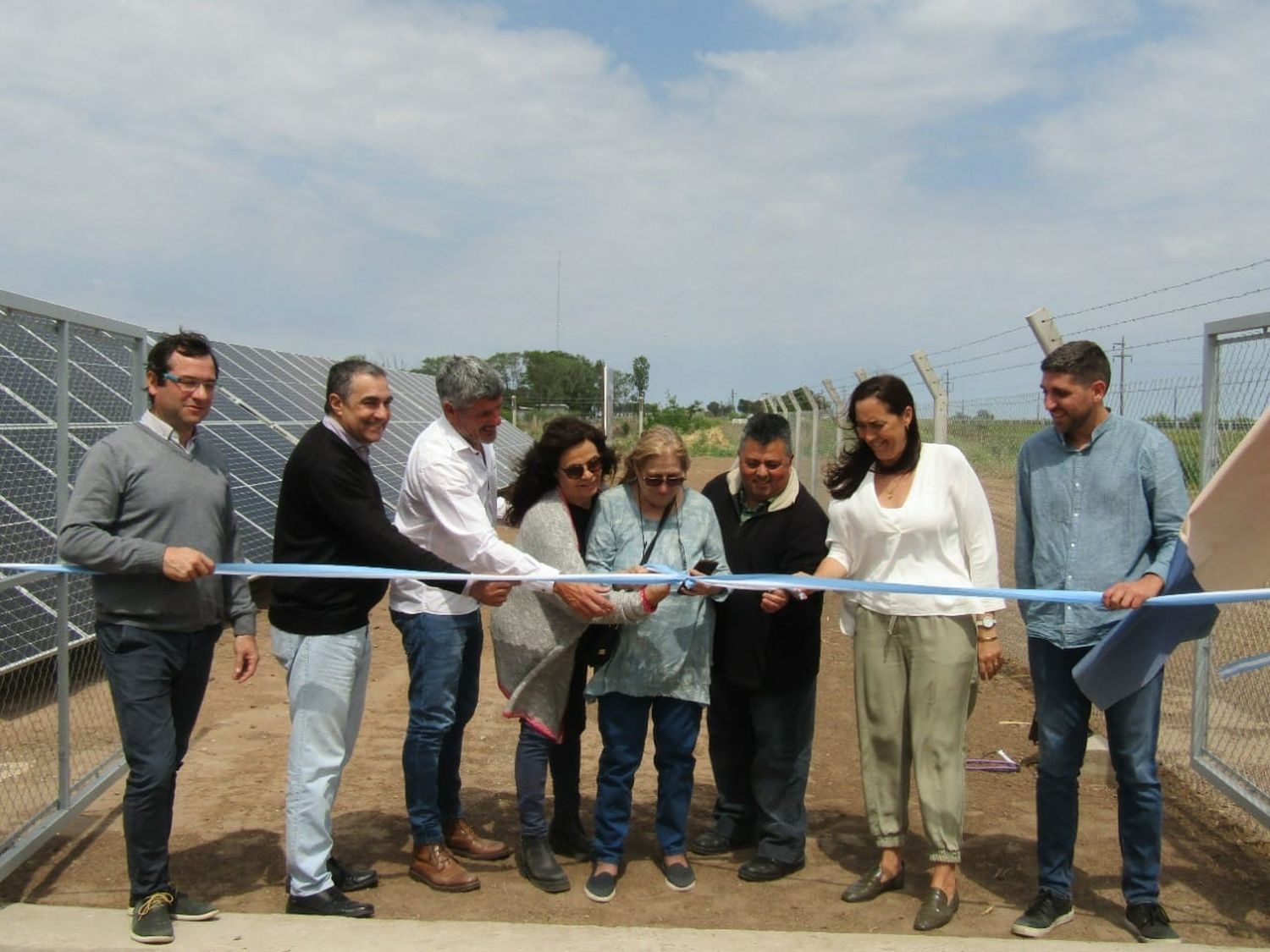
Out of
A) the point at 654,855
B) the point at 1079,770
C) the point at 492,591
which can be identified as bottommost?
the point at 654,855

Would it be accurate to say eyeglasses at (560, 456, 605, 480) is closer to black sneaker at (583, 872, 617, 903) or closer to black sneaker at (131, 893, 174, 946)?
black sneaker at (583, 872, 617, 903)

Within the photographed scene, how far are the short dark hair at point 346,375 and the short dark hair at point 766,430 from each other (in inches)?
52.2

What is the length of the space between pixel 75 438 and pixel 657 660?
217 inches

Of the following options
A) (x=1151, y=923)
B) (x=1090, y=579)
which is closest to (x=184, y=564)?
(x=1090, y=579)

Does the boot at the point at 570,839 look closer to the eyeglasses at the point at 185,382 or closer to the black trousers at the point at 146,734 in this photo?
the black trousers at the point at 146,734

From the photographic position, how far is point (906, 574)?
12.5 feet

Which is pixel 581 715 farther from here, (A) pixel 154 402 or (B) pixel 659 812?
(A) pixel 154 402

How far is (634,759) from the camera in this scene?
13.2 feet

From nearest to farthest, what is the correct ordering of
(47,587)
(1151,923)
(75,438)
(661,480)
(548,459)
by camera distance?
(1151,923)
(661,480)
(548,459)
(47,587)
(75,438)

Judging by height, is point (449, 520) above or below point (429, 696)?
above

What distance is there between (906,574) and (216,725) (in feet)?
13.6

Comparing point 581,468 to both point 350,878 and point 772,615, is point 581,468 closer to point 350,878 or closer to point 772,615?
point 772,615

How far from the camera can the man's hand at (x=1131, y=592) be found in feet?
10.9

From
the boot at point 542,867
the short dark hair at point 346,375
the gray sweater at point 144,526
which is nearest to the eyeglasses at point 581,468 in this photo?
the short dark hair at point 346,375
